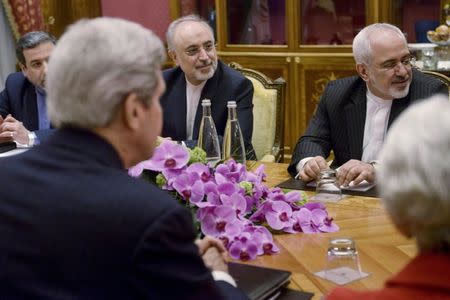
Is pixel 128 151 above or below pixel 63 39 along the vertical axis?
below

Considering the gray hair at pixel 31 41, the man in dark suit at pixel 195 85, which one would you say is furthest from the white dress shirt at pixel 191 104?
the gray hair at pixel 31 41

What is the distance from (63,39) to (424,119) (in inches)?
24.3

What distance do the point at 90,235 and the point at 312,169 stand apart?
1317 mm

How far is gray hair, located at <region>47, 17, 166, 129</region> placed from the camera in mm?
1116

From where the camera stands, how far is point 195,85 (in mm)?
3336

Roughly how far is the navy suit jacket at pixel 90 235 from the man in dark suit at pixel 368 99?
1439mm

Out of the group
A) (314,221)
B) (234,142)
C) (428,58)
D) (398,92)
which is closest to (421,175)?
(314,221)

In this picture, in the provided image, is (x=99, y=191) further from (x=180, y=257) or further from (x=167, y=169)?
(x=167, y=169)

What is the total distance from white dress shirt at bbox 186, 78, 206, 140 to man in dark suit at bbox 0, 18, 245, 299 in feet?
6.79

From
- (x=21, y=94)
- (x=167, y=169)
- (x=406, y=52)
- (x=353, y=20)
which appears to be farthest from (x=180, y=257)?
(x=353, y=20)

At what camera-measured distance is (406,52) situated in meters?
2.70

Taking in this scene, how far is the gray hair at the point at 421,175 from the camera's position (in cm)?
89

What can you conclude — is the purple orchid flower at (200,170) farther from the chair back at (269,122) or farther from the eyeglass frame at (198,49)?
the eyeglass frame at (198,49)

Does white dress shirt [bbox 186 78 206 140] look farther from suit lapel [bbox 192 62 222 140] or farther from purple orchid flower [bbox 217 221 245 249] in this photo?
purple orchid flower [bbox 217 221 245 249]
